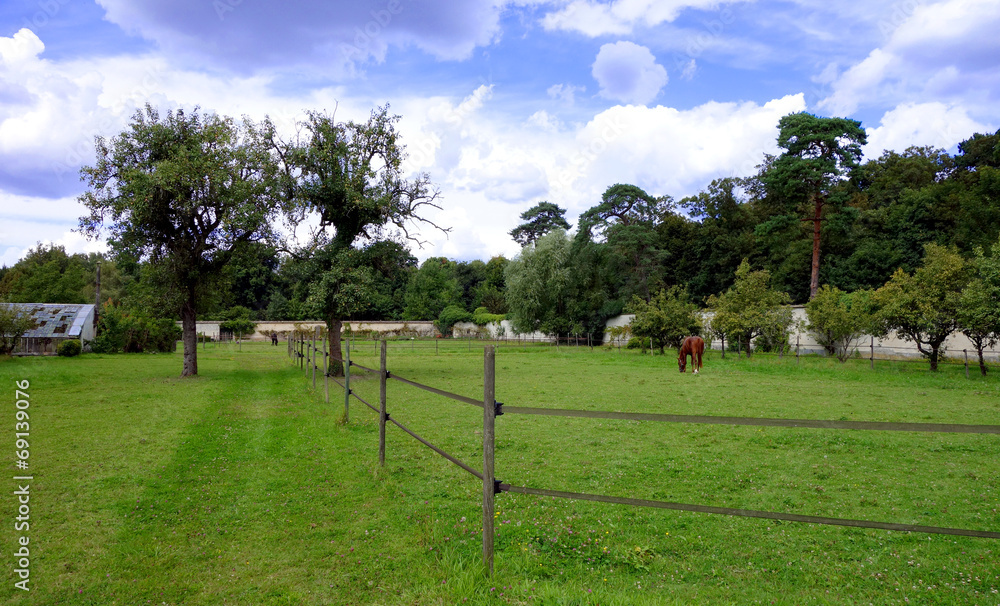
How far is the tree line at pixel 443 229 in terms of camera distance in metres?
17.7

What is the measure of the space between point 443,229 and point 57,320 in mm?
24672

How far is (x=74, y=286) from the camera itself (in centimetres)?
5847

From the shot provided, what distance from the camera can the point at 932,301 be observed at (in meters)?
19.8

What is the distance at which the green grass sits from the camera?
356 cm

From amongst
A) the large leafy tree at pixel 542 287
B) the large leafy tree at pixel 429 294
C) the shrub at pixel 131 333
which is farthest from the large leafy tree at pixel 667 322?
the large leafy tree at pixel 429 294

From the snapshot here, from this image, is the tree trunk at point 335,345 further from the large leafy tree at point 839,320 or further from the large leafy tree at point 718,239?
the large leafy tree at point 718,239

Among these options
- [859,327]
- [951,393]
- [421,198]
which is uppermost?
[421,198]

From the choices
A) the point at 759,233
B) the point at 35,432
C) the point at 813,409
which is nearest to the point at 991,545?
the point at 813,409

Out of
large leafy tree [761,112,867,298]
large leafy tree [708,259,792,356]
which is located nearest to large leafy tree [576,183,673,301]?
large leafy tree [761,112,867,298]

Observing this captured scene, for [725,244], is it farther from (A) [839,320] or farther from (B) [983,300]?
(B) [983,300]

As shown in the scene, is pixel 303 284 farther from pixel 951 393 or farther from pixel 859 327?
pixel 859 327

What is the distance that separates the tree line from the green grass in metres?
8.58

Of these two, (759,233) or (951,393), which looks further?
(759,233)

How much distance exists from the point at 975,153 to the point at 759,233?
18785 millimetres
